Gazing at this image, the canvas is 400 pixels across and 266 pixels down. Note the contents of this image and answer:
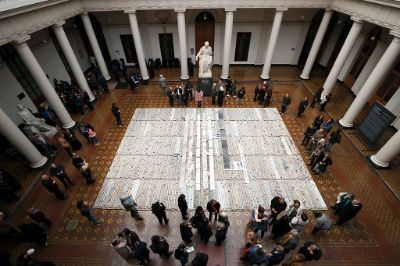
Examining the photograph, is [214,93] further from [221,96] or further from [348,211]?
[348,211]

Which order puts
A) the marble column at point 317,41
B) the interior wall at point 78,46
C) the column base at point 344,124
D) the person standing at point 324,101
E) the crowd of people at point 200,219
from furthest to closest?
the interior wall at point 78,46
the marble column at point 317,41
the person standing at point 324,101
the column base at point 344,124
the crowd of people at point 200,219

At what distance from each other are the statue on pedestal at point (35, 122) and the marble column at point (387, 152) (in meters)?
14.8

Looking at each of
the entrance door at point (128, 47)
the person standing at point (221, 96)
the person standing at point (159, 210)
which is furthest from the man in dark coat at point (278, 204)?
the entrance door at point (128, 47)

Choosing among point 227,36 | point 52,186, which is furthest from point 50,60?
point 227,36

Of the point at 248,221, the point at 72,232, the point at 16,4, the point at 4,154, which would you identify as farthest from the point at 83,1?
the point at 248,221

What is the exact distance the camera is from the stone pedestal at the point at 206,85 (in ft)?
45.1

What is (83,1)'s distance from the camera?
41.5 feet

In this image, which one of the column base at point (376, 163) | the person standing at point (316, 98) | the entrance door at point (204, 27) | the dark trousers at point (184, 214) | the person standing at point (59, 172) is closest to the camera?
the dark trousers at point (184, 214)

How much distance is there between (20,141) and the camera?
8.73 m

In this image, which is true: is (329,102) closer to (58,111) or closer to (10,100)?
(58,111)

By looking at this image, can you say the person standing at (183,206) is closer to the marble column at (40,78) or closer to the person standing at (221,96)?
the person standing at (221,96)

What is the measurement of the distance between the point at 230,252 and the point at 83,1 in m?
15.0

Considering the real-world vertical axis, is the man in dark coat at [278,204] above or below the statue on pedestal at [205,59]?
below

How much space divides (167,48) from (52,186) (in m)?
13.2
